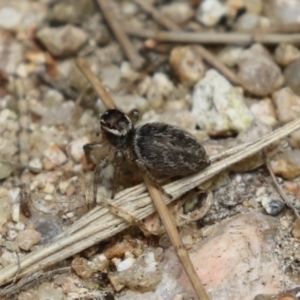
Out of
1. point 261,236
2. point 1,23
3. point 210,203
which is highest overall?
point 1,23

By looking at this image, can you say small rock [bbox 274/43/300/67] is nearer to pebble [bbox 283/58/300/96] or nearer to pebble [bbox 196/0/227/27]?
pebble [bbox 283/58/300/96]

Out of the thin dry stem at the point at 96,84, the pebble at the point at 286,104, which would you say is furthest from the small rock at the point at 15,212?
the pebble at the point at 286,104

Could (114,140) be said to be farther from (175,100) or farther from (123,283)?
(123,283)

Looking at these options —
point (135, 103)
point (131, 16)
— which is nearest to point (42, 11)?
point (131, 16)

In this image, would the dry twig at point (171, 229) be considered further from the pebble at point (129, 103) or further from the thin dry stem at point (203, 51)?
the thin dry stem at point (203, 51)

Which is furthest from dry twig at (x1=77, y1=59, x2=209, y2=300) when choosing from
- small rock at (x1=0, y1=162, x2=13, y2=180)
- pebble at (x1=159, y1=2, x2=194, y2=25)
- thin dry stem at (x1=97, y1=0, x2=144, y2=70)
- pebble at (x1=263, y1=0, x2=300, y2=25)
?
pebble at (x1=263, y1=0, x2=300, y2=25)

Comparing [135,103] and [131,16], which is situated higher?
[131,16]

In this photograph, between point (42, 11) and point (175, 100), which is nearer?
point (175, 100)
